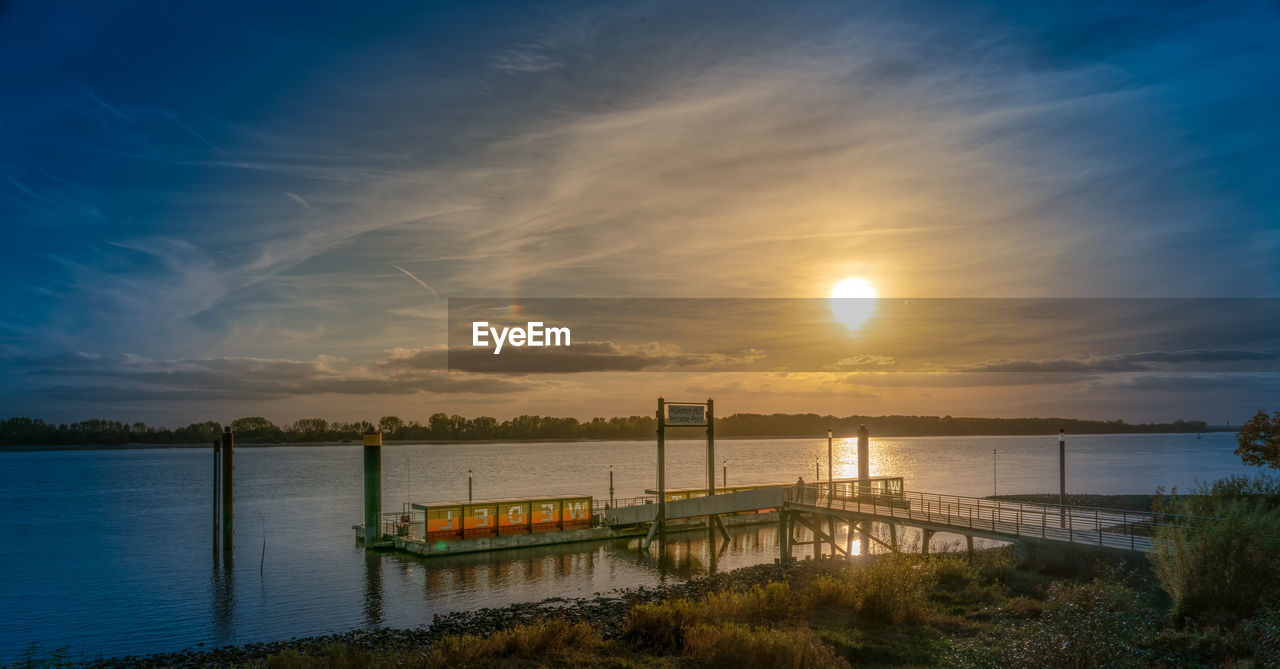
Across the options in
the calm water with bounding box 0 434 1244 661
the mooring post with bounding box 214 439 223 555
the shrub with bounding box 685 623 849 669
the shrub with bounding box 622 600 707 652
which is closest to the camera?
the shrub with bounding box 685 623 849 669

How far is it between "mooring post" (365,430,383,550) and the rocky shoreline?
1744 centimetres

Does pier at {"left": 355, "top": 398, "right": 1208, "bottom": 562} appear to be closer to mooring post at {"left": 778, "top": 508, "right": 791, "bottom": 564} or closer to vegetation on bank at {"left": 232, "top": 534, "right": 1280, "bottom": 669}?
mooring post at {"left": 778, "top": 508, "right": 791, "bottom": 564}

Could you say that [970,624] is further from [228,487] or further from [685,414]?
[228,487]

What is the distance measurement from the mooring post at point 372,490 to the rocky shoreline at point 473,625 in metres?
17.4

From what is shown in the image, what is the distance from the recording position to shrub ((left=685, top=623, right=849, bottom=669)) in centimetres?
1653

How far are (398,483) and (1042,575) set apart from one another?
4123 inches

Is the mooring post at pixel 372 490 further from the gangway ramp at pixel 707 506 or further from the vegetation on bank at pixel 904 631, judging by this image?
the vegetation on bank at pixel 904 631

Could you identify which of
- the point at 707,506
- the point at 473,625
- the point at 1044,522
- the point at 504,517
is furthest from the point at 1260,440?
the point at 504,517

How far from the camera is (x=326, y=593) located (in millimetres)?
35969

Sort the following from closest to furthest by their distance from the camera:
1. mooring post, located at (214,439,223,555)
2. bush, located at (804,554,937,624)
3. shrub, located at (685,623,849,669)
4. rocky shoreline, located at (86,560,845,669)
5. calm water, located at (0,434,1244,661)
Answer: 1. shrub, located at (685,623,849,669)
2. bush, located at (804,554,937,624)
3. rocky shoreline, located at (86,560,845,669)
4. calm water, located at (0,434,1244,661)
5. mooring post, located at (214,439,223,555)

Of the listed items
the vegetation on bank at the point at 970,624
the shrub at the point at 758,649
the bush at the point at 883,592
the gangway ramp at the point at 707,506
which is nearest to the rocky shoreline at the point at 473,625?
the vegetation on bank at the point at 970,624

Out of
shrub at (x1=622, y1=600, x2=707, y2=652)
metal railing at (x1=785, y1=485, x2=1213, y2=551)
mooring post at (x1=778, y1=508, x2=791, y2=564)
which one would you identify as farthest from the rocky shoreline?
mooring post at (x1=778, y1=508, x2=791, y2=564)

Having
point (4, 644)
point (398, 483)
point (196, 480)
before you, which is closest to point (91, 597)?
point (4, 644)

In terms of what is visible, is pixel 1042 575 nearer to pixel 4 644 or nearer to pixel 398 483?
pixel 4 644
